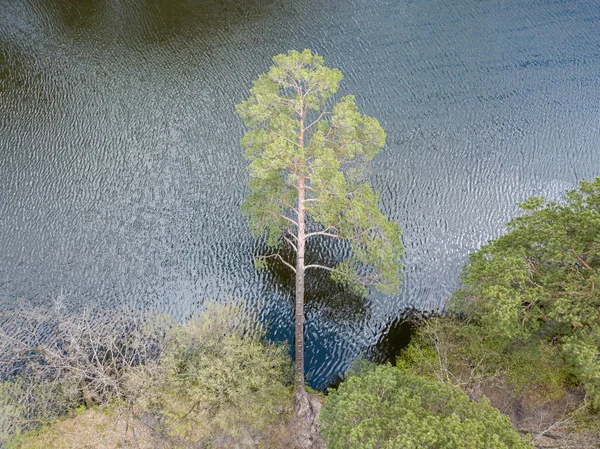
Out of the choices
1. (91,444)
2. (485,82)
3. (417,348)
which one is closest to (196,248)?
(91,444)

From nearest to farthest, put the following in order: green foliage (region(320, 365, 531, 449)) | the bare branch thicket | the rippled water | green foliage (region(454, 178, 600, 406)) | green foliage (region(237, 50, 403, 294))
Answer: green foliage (region(320, 365, 531, 449)) → green foliage (region(454, 178, 600, 406)) → green foliage (region(237, 50, 403, 294)) → the bare branch thicket → the rippled water

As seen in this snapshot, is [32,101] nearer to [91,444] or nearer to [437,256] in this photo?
[91,444]

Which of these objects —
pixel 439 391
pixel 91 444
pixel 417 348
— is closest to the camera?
pixel 439 391

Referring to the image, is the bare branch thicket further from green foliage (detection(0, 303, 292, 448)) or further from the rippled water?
the rippled water

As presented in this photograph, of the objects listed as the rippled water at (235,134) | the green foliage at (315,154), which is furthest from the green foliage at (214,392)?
the green foliage at (315,154)

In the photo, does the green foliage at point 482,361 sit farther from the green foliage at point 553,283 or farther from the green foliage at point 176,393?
the green foliage at point 176,393

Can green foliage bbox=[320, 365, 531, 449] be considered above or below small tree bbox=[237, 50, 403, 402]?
below

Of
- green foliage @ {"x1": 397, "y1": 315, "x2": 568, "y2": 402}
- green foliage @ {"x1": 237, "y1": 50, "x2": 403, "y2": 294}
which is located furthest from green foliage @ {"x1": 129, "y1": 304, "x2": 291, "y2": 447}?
green foliage @ {"x1": 397, "y1": 315, "x2": 568, "y2": 402}
